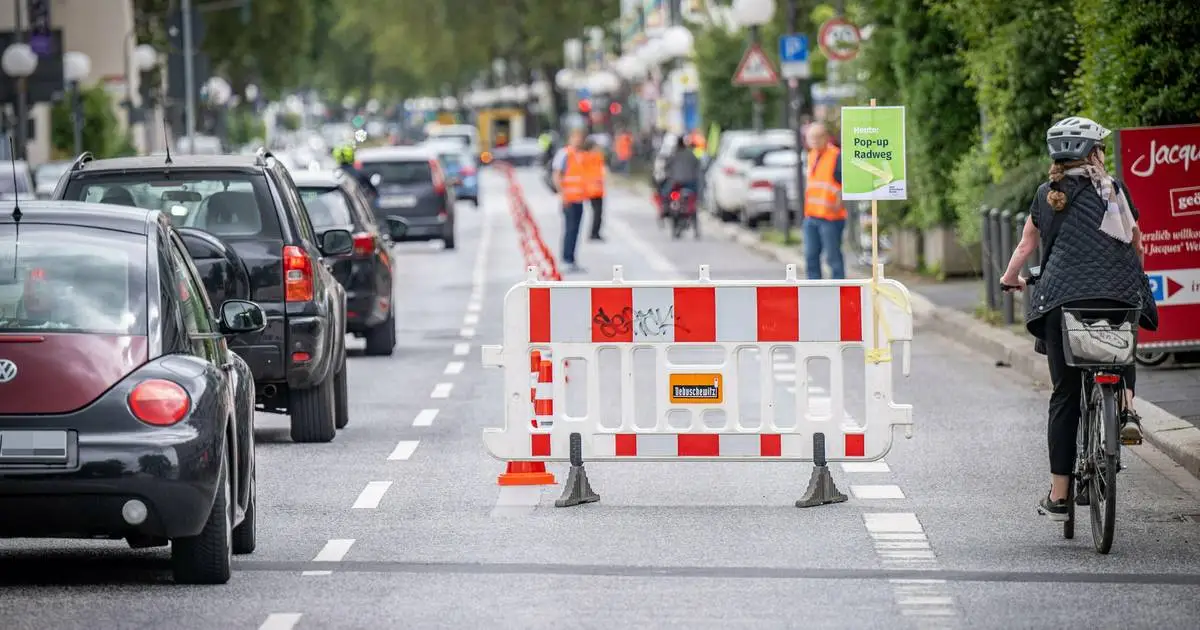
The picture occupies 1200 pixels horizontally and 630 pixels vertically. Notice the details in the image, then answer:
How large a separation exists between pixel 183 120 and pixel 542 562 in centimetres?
6346

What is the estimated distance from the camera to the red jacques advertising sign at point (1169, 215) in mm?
16375

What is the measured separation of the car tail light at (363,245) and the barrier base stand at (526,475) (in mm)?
8044

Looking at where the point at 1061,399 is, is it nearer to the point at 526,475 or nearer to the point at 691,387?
the point at 691,387

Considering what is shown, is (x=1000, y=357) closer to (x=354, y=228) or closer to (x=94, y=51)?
(x=354, y=228)

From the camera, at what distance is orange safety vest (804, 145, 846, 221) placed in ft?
80.6

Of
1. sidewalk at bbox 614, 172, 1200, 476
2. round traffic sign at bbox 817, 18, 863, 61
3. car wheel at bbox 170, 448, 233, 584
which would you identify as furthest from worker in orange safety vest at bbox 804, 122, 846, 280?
car wheel at bbox 170, 448, 233, 584

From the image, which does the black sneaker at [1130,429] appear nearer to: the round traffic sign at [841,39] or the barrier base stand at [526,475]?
the barrier base stand at [526,475]

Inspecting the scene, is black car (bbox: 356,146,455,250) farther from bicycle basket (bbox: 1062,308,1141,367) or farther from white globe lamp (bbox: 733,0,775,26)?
bicycle basket (bbox: 1062,308,1141,367)

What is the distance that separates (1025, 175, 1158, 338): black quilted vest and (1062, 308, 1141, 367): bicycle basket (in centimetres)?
6

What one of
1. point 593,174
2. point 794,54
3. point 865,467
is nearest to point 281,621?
point 865,467

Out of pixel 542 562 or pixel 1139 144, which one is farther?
pixel 1139 144

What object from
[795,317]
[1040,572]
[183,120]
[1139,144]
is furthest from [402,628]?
[183,120]

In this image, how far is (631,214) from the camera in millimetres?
55469

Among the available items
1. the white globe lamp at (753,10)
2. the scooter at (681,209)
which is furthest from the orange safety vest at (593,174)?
the scooter at (681,209)
